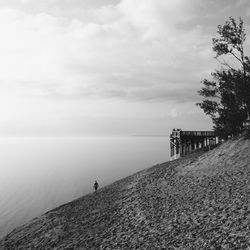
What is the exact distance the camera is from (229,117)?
3291 cm

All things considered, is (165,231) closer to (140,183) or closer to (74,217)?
(74,217)

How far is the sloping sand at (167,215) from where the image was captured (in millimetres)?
13016

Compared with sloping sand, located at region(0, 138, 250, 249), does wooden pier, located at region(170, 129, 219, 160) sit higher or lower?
higher

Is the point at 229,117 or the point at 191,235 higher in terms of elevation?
the point at 229,117

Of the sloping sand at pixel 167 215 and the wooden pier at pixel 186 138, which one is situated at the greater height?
the wooden pier at pixel 186 138

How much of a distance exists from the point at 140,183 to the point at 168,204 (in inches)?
375

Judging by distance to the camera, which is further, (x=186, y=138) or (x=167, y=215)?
(x=186, y=138)

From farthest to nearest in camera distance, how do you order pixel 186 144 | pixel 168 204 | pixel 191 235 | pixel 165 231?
pixel 186 144 < pixel 168 204 < pixel 165 231 < pixel 191 235

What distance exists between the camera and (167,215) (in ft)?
54.5

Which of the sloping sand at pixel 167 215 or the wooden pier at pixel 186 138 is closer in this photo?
the sloping sand at pixel 167 215

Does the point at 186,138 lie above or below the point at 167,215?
above

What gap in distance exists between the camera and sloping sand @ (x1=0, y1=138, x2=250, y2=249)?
1302cm

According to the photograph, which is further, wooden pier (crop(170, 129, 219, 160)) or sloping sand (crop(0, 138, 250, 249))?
wooden pier (crop(170, 129, 219, 160))

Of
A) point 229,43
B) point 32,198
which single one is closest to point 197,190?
point 229,43
